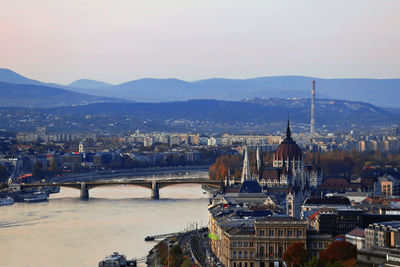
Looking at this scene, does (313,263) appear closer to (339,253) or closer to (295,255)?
(339,253)

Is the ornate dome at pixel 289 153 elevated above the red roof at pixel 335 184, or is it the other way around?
the ornate dome at pixel 289 153

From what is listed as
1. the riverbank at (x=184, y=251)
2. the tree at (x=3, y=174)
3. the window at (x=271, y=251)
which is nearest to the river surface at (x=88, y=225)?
the riverbank at (x=184, y=251)

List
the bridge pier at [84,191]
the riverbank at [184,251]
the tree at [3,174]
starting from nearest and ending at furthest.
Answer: the riverbank at [184,251] → the bridge pier at [84,191] → the tree at [3,174]

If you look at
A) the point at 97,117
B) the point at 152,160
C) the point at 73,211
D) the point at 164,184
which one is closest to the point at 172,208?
the point at 73,211

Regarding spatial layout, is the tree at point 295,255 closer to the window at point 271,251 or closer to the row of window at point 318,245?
the window at point 271,251

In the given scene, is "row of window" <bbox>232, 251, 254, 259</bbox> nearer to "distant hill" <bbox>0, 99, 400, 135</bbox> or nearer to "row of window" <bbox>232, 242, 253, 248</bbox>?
"row of window" <bbox>232, 242, 253, 248</bbox>

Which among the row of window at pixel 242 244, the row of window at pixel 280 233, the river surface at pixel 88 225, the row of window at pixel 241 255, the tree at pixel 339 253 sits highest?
the row of window at pixel 280 233

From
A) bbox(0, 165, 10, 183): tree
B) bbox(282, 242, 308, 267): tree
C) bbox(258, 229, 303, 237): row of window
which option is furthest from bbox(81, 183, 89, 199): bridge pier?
bbox(282, 242, 308, 267): tree
